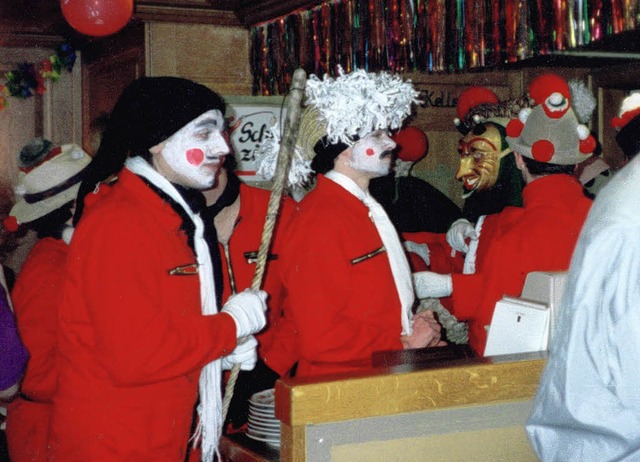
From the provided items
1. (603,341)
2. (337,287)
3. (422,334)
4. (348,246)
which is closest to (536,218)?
(422,334)

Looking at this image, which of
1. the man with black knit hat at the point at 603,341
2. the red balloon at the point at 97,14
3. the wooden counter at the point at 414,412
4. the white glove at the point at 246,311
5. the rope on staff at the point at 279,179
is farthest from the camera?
the red balloon at the point at 97,14

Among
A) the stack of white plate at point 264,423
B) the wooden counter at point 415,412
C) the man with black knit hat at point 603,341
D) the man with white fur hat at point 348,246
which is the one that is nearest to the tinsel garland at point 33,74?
the man with white fur hat at point 348,246

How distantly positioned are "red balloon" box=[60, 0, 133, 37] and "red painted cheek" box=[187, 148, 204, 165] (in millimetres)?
1873

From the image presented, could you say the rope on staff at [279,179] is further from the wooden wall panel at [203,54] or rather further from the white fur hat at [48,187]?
the wooden wall panel at [203,54]

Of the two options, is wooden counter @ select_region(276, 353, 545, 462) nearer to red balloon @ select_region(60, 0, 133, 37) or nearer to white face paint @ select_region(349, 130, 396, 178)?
white face paint @ select_region(349, 130, 396, 178)

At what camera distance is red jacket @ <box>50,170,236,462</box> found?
2.27 metres

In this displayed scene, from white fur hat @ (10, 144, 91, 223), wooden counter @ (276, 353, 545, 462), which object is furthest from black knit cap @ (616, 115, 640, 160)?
white fur hat @ (10, 144, 91, 223)

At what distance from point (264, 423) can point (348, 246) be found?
0.89 meters

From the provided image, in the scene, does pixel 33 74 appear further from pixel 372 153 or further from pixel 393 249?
pixel 393 249

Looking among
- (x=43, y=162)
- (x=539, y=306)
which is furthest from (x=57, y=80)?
(x=539, y=306)

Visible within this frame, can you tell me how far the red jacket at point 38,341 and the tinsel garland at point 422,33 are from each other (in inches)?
74.9

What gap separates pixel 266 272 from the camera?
3.44 m

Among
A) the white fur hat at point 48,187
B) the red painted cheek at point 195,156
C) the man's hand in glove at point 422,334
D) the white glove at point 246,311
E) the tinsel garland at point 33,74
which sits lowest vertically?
the man's hand in glove at point 422,334

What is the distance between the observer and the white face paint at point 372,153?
3.29m
